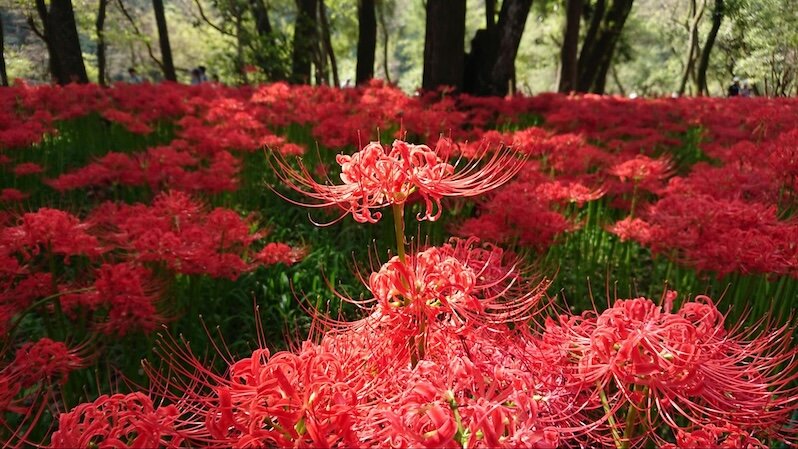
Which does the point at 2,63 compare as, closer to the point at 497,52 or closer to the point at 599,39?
the point at 497,52

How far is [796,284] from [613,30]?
1203 cm

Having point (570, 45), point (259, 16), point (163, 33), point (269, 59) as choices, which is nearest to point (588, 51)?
point (570, 45)

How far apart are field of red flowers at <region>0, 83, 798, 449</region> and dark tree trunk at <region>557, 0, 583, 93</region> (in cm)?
507

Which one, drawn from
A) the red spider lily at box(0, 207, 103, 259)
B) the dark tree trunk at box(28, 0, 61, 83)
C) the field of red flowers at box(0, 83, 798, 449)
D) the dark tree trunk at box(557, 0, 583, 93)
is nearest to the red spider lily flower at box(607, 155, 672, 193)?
the field of red flowers at box(0, 83, 798, 449)

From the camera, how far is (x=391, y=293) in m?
1.10

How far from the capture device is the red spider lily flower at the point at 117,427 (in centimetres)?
91

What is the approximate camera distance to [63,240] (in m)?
2.25

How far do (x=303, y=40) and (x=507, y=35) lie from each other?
605 cm

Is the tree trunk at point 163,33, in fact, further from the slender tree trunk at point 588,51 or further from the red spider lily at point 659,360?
the red spider lily at point 659,360

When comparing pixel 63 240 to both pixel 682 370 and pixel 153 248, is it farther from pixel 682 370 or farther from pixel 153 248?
pixel 682 370

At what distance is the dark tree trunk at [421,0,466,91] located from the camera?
8.06 metres

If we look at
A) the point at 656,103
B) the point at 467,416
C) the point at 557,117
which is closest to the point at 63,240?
the point at 467,416

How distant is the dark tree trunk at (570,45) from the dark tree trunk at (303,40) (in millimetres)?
5517

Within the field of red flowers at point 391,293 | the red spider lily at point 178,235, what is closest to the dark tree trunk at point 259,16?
the field of red flowers at point 391,293
